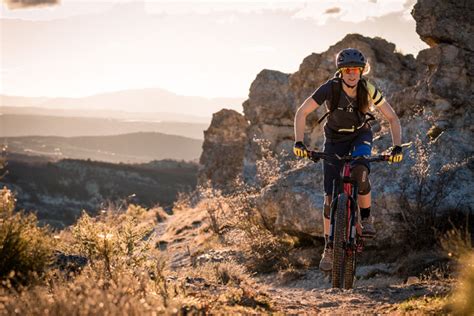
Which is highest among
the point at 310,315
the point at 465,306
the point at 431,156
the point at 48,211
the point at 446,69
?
the point at 446,69

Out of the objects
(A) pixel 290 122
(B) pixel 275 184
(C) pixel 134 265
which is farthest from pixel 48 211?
(C) pixel 134 265

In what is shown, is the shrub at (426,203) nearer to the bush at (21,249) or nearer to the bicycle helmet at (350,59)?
the bicycle helmet at (350,59)

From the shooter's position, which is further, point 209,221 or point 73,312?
point 209,221

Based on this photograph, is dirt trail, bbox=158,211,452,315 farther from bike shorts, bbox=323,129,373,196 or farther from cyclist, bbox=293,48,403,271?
bike shorts, bbox=323,129,373,196

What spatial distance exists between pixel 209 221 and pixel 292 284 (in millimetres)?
9171

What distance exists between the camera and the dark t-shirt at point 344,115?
21.8ft

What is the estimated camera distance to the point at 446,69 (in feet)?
37.2

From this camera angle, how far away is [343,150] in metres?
6.88

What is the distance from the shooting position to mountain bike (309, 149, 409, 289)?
21.3 ft

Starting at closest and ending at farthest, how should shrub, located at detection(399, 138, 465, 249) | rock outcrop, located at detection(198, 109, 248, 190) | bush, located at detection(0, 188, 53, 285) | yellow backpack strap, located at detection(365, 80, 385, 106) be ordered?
1. bush, located at detection(0, 188, 53, 285)
2. yellow backpack strap, located at detection(365, 80, 385, 106)
3. shrub, located at detection(399, 138, 465, 249)
4. rock outcrop, located at detection(198, 109, 248, 190)

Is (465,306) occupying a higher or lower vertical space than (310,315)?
higher

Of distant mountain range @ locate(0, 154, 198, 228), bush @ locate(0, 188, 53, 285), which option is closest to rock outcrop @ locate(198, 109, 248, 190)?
bush @ locate(0, 188, 53, 285)

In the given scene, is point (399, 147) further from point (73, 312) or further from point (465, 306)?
point (73, 312)

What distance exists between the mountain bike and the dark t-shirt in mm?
410
